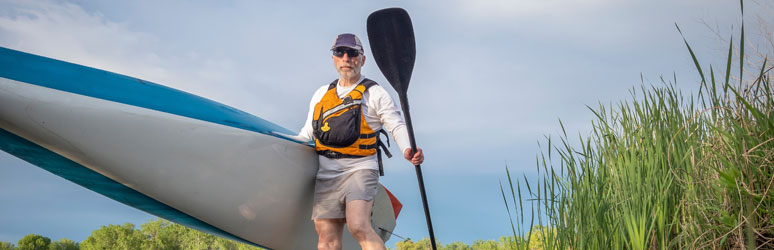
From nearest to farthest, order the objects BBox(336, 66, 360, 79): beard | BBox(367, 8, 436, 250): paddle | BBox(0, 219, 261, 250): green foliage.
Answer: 1. BBox(336, 66, 360, 79): beard
2. BBox(367, 8, 436, 250): paddle
3. BBox(0, 219, 261, 250): green foliage

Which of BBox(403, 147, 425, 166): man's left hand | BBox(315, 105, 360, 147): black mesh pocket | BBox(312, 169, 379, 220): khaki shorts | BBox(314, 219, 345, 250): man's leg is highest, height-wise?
BBox(315, 105, 360, 147): black mesh pocket

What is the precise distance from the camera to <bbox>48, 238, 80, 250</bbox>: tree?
20.9 meters

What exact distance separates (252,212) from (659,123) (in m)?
2.60

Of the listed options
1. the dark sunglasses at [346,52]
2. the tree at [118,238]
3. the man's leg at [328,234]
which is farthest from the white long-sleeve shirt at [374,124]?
the tree at [118,238]

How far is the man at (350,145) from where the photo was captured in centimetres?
336

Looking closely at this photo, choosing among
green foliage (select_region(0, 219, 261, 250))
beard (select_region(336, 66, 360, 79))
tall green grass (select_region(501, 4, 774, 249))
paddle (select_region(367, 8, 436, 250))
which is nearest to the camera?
tall green grass (select_region(501, 4, 774, 249))

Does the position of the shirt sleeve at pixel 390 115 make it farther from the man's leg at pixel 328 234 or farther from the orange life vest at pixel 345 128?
the man's leg at pixel 328 234

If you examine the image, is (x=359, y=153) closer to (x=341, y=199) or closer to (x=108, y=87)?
(x=341, y=199)

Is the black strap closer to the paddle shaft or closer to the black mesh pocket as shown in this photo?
the black mesh pocket

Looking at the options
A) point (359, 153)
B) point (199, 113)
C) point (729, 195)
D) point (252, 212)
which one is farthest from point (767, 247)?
point (199, 113)

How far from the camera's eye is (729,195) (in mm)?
2402

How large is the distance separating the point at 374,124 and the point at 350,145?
23 cm

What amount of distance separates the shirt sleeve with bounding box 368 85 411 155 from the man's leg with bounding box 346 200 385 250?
0.44 meters

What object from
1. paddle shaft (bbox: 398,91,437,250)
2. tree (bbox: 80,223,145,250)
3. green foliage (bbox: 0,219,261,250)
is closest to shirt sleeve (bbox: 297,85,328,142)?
paddle shaft (bbox: 398,91,437,250)
